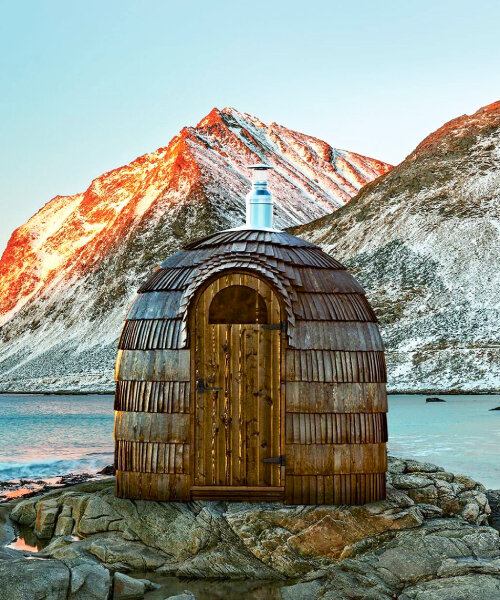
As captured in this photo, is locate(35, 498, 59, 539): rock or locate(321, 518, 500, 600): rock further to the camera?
locate(35, 498, 59, 539): rock

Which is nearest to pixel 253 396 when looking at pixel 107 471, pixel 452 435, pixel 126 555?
pixel 126 555

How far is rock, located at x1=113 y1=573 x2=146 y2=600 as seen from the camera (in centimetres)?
1403

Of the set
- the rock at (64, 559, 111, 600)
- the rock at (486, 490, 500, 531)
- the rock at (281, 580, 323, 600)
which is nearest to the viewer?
the rock at (64, 559, 111, 600)

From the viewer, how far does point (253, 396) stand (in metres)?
17.0

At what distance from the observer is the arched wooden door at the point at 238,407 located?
1691 centimetres

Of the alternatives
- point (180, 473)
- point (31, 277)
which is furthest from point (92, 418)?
point (31, 277)

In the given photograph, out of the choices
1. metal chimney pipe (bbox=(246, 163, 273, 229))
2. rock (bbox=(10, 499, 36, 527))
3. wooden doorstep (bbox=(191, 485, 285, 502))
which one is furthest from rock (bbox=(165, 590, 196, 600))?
metal chimney pipe (bbox=(246, 163, 273, 229))

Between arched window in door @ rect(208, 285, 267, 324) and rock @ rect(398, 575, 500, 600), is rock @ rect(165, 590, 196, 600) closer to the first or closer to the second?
rock @ rect(398, 575, 500, 600)

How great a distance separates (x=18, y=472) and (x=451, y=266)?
79560 millimetres

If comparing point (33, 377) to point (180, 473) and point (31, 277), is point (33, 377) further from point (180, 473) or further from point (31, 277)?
point (180, 473)

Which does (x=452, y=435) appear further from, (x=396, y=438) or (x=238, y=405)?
(x=238, y=405)

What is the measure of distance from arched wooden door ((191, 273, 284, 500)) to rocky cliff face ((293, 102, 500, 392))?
73351 mm

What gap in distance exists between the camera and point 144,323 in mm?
17703

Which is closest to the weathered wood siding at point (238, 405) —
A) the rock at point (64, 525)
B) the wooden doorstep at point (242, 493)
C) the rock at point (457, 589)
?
the wooden doorstep at point (242, 493)
